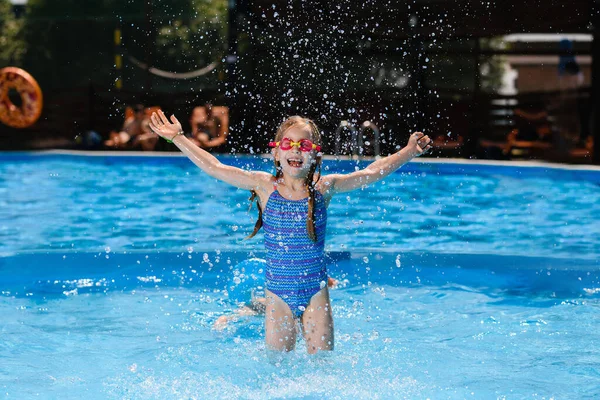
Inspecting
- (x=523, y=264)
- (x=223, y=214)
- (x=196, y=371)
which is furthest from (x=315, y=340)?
(x=223, y=214)

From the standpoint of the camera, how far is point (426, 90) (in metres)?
15.6

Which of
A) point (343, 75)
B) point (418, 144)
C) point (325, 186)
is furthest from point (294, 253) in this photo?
point (343, 75)

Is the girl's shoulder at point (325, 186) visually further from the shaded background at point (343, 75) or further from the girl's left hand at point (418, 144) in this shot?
the shaded background at point (343, 75)

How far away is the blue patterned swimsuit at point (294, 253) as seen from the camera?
372 cm

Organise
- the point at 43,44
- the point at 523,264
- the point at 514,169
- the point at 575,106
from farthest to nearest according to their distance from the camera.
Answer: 1. the point at 43,44
2. the point at 575,106
3. the point at 514,169
4. the point at 523,264

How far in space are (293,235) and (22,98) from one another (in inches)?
501

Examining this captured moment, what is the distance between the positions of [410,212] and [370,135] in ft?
18.9

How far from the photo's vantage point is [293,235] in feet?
12.2

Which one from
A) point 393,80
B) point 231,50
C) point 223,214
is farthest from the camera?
point 393,80

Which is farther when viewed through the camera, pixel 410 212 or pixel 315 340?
pixel 410 212

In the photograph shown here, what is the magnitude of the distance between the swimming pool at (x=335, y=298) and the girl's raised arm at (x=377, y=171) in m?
0.78

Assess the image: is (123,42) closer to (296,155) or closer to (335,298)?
(335,298)

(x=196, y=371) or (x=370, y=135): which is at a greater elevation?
(x=370, y=135)

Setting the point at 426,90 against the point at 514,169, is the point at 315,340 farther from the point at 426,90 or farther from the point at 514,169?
the point at 426,90
